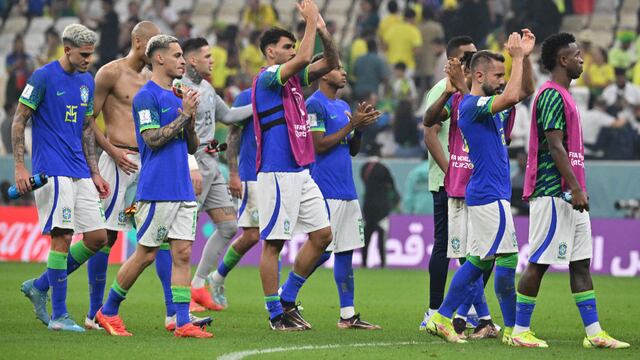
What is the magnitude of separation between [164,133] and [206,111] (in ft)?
9.88

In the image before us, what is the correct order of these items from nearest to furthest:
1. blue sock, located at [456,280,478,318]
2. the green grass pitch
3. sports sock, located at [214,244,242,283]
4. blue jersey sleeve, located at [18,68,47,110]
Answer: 1. the green grass pitch
2. blue sock, located at [456,280,478,318]
3. blue jersey sleeve, located at [18,68,47,110]
4. sports sock, located at [214,244,242,283]

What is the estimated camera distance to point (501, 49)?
22156 millimetres

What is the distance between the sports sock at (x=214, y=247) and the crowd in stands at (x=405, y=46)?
26.3ft

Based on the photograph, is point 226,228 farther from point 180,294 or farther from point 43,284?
point 180,294

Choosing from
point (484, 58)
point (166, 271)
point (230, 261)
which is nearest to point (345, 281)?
point (166, 271)

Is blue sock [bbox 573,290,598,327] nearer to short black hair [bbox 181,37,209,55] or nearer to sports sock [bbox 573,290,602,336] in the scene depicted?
sports sock [bbox 573,290,602,336]

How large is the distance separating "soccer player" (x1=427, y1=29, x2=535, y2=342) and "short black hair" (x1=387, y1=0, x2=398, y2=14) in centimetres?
1489

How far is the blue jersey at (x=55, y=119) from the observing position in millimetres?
9906

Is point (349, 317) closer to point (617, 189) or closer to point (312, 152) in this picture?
point (312, 152)

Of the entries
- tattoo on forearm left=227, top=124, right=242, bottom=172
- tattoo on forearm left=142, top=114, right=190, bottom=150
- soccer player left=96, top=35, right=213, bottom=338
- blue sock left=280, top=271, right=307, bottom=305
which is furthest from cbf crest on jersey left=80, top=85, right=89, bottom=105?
tattoo on forearm left=227, top=124, right=242, bottom=172

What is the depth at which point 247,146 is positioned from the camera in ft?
40.6

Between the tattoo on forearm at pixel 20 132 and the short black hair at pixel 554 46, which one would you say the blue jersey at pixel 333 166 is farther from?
the tattoo on forearm at pixel 20 132

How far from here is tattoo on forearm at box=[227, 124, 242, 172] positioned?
41.5 ft

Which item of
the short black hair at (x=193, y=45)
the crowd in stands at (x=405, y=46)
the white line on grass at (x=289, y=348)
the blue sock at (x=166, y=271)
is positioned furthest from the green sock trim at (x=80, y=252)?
the crowd in stands at (x=405, y=46)
